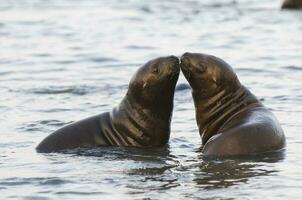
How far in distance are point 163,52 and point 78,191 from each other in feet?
33.7

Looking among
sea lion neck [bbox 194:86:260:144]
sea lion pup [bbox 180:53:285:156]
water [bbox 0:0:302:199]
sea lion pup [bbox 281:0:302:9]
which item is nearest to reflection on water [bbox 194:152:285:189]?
water [bbox 0:0:302:199]

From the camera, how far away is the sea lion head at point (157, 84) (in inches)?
434

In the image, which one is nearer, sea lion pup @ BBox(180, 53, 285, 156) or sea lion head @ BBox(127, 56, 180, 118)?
sea lion pup @ BBox(180, 53, 285, 156)

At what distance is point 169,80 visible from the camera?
36.3 ft

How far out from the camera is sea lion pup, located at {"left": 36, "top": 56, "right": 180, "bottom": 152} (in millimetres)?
11188

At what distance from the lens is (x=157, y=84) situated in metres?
11.1

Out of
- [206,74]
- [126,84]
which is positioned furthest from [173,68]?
[126,84]

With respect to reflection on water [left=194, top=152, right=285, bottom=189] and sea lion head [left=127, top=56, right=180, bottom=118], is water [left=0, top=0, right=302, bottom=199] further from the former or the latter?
sea lion head [left=127, top=56, right=180, bottom=118]

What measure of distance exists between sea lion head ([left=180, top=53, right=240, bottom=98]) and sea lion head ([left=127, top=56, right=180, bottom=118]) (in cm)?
13

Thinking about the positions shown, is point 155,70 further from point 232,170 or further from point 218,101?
point 232,170

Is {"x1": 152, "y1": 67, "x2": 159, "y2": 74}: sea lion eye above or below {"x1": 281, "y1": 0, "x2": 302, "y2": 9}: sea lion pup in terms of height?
above

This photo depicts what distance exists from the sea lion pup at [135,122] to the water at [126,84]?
191 millimetres

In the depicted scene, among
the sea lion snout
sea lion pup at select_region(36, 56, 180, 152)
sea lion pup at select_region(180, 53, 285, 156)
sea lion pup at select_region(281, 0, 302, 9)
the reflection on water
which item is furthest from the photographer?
sea lion pup at select_region(281, 0, 302, 9)

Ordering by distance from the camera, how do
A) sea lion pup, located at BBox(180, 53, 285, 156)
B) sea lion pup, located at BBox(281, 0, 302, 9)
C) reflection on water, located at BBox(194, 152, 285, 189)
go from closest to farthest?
1. reflection on water, located at BBox(194, 152, 285, 189)
2. sea lion pup, located at BBox(180, 53, 285, 156)
3. sea lion pup, located at BBox(281, 0, 302, 9)
